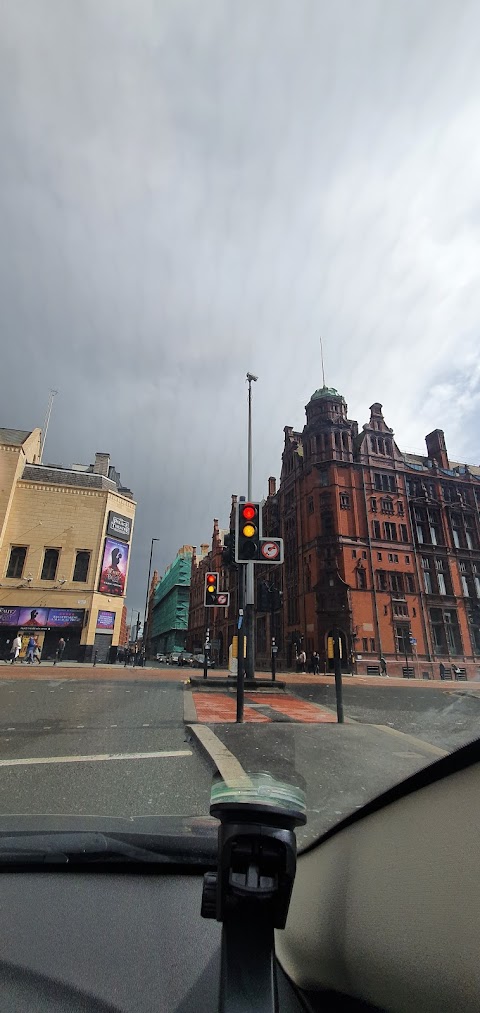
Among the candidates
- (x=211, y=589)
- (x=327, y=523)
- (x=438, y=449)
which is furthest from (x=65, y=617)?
(x=438, y=449)

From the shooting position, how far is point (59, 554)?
37.3 metres

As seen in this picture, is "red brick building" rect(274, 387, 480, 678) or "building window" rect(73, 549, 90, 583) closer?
"building window" rect(73, 549, 90, 583)

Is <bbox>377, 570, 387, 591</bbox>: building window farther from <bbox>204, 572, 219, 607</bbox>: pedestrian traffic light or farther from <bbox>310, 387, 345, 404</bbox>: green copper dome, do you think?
<bbox>204, 572, 219, 607</bbox>: pedestrian traffic light

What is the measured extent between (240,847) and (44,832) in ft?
5.60

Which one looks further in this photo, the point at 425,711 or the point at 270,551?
the point at 270,551

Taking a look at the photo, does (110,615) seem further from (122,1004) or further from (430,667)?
(122,1004)

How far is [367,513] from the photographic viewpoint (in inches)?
1692

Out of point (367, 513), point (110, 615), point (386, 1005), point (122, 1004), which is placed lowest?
point (122, 1004)

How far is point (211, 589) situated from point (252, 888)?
1505 centimetres

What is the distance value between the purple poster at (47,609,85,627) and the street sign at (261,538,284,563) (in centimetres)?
2935

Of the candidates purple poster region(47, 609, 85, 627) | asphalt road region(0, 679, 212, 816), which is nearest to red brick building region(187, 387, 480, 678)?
purple poster region(47, 609, 85, 627)

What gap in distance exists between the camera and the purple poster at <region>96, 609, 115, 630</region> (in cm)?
3631

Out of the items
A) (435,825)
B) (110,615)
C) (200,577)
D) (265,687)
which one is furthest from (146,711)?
(200,577)

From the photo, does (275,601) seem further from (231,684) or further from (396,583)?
(396,583)
